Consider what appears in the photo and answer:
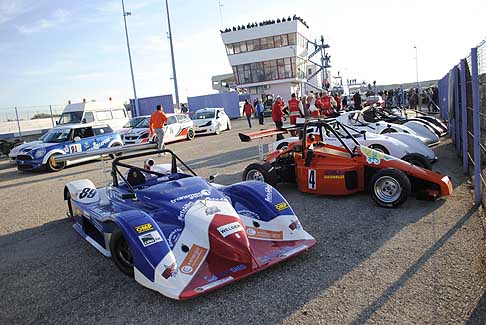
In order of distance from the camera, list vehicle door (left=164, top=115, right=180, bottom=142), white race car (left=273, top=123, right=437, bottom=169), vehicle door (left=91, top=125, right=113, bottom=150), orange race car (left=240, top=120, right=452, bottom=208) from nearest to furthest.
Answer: orange race car (left=240, top=120, right=452, bottom=208), white race car (left=273, top=123, right=437, bottom=169), vehicle door (left=91, top=125, right=113, bottom=150), vehicle door (left=164, top=115, right=180, bottom=142)

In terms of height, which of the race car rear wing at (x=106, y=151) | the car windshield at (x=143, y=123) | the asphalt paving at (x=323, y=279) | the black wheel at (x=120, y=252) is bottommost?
the asphalt paving at (x=323, y=279)

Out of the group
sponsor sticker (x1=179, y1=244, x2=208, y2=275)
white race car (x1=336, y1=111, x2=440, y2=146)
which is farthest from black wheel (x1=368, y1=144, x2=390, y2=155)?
sponsor sticker (x1=179, y1=244, x2=208, y2=275)

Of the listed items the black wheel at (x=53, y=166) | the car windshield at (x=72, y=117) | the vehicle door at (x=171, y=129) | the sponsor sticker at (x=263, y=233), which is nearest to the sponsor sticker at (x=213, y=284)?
the sponsor sticker at (x=263, y=233)

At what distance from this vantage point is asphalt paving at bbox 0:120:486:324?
11.2ft

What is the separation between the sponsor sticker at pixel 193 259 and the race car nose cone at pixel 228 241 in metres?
0.12

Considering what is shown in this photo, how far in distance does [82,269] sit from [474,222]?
4.98m

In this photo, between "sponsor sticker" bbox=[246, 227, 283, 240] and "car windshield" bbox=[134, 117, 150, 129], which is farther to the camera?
"car windshield" bbox=[134, 117, 150, 129]

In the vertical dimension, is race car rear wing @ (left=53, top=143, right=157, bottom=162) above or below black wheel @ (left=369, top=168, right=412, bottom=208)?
above

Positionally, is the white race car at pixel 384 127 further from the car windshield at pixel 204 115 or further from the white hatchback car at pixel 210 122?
the car windshield at pixel 204 115

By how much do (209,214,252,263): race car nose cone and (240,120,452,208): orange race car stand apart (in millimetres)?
2980

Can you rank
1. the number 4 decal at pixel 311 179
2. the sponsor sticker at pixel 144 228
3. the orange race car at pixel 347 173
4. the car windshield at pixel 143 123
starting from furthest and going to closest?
the car windshield at pixel 143 123
the number 4 decal at pixel 311 179
the orange race car at pixel 347 173
the sponsor sticker at pixel 144 228

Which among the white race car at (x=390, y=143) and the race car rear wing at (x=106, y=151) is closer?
the race car rear wing at (x=106, y=151)

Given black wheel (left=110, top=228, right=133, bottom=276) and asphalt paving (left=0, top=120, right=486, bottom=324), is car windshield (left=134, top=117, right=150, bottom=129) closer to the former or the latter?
asphalt paving (left=0, top=120, right=486, bottom=324)

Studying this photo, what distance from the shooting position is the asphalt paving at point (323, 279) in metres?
3.43
